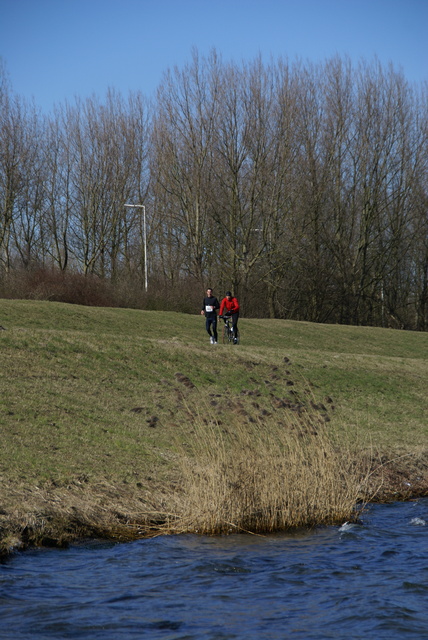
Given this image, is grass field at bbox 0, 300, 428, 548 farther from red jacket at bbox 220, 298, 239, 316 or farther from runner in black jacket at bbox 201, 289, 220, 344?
red jacket at bbox 220, 298, 239, 316

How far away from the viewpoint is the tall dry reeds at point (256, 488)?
8531 mm

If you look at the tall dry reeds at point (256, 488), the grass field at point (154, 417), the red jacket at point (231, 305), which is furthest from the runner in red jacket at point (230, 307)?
the tall dry reeds at point (256, 488)

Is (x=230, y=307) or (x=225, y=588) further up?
(x=230, y=307)

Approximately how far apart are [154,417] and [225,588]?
23.8 ft

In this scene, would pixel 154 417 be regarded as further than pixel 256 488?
Yes

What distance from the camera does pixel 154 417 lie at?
554 inches

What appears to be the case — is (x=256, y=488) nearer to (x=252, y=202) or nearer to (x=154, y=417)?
(x=154, y=417)

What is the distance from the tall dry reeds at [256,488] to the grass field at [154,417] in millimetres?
41

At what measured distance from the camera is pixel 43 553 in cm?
787

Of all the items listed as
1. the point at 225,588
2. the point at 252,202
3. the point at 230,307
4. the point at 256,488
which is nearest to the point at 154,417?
the point at 256,488

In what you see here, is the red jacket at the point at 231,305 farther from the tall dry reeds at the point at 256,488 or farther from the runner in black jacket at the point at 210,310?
the tall dry reeds at the point at 256,488

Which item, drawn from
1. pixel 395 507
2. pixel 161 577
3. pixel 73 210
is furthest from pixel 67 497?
pixel 73 210

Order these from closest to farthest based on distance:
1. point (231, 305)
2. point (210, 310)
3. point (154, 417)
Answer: point (154, 417), point (210, 310), point (231, 305)

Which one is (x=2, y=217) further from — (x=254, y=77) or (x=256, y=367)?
(x=256, y=367)
